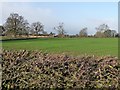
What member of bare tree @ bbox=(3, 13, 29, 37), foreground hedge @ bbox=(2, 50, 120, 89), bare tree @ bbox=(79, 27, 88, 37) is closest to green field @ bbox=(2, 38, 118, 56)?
foreground hedge @ bbox=(2, 50, 120, 89)

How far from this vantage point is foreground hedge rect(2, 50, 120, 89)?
9055mm

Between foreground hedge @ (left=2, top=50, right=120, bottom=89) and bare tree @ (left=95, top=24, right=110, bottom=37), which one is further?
bare tree @ (left=95, top=24, right=110, bottom=37)

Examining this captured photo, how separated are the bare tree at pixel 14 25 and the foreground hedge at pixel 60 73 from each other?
194ft

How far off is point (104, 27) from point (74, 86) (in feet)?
275

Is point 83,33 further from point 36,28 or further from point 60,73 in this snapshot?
point 60,73

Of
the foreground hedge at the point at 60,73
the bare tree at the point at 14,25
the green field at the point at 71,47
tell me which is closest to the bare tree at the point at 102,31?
the bare tree at the point at 14,25

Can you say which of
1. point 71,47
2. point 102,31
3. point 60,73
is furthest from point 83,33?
point 60,73

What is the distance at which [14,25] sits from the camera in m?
68.4

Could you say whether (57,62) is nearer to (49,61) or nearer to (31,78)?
(49,61)

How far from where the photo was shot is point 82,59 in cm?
980

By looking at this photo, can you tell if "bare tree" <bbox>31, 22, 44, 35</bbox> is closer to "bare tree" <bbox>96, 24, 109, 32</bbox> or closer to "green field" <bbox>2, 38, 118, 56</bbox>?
"bare tree" <bbox>96, 24, 109, 32</bbox>

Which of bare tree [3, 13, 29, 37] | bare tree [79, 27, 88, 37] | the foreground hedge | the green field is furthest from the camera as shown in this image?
bare tree [79, 27, 88, 37]

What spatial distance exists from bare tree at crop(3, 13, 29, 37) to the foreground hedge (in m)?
59.1

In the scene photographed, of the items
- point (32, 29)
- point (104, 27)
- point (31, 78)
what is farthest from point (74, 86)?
point (104, 27)
